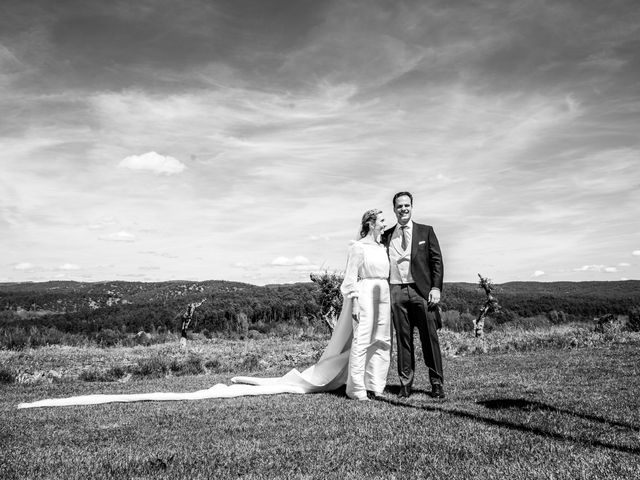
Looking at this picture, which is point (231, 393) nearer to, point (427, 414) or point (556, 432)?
point (427, 414)

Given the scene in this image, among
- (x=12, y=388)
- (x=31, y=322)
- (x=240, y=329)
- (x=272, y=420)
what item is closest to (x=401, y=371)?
(x=272, y=420)

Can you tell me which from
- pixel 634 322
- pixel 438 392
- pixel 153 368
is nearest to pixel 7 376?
pixel 153 368

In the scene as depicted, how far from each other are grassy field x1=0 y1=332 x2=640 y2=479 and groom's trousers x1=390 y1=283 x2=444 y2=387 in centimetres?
45

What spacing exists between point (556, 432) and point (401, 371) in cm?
310

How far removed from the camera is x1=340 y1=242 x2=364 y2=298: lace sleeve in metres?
8.30

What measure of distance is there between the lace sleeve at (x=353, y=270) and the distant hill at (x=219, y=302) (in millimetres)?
42307

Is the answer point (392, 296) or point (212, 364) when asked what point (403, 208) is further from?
point (212, 364)

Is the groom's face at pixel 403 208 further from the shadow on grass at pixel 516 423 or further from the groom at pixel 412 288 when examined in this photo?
the shadow on grass at pixel 516 423

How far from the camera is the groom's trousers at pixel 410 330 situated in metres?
7.70

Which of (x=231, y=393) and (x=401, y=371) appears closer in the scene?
(x=401, y=371)

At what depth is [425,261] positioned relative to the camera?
8039 mm

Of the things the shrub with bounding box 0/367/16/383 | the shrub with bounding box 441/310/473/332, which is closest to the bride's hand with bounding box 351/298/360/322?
the shrub with bounding box 0/367/16/383

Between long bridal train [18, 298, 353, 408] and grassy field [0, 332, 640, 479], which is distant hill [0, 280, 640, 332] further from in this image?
grassy field [0, 332, 640, 479]

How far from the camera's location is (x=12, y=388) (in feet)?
Result: 38.3
